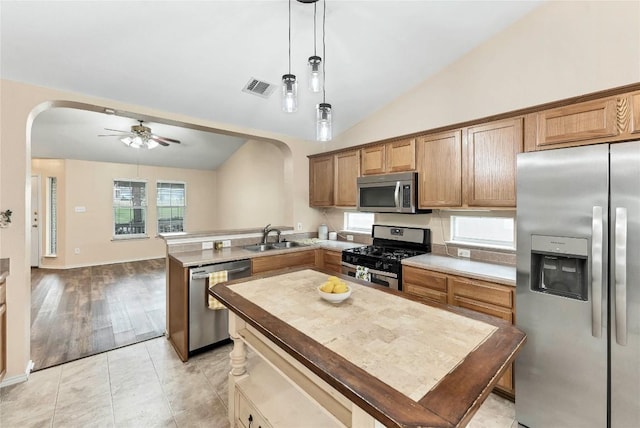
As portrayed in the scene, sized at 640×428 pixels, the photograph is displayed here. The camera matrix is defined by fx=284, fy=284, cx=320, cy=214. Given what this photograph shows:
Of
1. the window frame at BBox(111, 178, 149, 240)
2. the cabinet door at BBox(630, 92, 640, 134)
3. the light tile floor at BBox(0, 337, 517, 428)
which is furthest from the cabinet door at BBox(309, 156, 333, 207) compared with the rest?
the window frame at BBox(111, 178, 149, 240)

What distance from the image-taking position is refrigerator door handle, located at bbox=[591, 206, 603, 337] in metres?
1.55

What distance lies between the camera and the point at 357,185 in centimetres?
347

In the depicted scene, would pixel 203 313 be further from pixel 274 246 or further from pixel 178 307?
pixel 274 246

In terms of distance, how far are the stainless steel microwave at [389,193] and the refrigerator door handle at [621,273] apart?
155 cm

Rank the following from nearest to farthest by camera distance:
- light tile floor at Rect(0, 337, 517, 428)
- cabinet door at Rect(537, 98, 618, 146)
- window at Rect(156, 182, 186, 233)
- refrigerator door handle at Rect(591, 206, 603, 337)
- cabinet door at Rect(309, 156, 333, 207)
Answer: refrigerator door handle at Rect(591, 206, 603, 337) < cabinet door at Rect(537, 98, 618, 146) < light tile floor at Rect(0, 337, 517, 428) < cabinet door at Rect(309, 156, 333, 207) < window at Rect(156, 182, 186, 233)

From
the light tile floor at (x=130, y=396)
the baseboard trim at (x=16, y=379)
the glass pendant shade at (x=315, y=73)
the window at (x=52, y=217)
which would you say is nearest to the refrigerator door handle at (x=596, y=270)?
the light tile floor at (x=130, y=396)

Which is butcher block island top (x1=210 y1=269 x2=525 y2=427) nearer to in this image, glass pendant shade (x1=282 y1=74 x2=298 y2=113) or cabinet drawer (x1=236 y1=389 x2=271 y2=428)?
cabinet drawer (x1=236 y1=389 x2=271 y2=428)

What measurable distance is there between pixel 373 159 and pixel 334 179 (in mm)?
672

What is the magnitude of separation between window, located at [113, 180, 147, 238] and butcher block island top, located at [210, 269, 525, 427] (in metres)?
6.63

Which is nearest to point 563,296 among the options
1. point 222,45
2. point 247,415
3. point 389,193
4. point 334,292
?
point 334,292

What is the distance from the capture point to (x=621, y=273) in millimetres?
1502

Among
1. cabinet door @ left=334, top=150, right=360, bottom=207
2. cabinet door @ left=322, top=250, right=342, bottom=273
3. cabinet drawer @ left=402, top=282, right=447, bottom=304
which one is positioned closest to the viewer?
cabinet drawer @ left=402, top=282, right=447, bottom=304

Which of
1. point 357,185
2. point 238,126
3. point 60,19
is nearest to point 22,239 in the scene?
point 60,19

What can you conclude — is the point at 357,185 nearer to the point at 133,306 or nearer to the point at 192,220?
the point at 133,306
